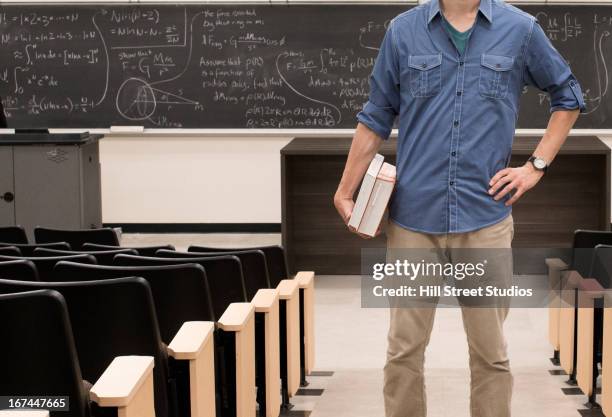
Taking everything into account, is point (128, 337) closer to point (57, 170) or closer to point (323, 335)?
point (323, 335)

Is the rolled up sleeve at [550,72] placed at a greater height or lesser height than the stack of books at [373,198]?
greater

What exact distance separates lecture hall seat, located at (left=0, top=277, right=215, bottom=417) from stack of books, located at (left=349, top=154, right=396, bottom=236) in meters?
A: 0.55

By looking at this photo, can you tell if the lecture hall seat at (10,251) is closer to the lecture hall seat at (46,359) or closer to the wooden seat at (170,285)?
the wooden seat at (170,285)

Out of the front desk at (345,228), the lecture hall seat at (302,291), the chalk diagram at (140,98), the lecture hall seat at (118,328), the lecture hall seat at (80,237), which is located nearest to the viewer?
the lecture hall seat at (118,328)

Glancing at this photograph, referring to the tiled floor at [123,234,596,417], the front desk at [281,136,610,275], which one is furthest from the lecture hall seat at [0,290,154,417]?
the front desk at [281,136,610,275]

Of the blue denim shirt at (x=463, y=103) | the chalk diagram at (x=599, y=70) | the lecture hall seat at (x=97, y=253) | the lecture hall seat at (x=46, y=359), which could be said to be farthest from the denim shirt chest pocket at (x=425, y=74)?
the chalk diagram at (x=599, y=70)

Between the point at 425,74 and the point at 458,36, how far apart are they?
0.44ft

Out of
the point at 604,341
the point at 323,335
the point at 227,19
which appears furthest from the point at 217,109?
the point at 604,341

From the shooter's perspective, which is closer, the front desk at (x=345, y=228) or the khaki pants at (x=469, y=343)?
the khaki pants at (x=469, y=343)

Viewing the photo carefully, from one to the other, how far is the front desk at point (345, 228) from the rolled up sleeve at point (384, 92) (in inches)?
161

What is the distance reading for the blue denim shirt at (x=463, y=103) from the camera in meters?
2.68

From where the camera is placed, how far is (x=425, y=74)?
8.86 ft

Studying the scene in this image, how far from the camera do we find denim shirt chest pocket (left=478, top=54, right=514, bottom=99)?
2.67m

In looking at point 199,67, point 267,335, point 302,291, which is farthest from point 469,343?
point 199,67
